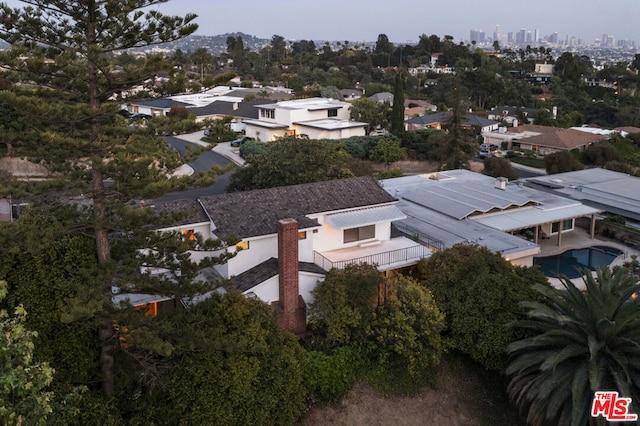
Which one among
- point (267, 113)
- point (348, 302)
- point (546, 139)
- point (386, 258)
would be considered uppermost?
point (267, 113)

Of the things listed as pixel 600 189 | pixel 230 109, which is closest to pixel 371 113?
→ pixel 230 109

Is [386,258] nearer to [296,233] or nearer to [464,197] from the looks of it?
[296,233]

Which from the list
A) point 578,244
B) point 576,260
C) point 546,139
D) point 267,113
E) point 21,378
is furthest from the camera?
point 546,139

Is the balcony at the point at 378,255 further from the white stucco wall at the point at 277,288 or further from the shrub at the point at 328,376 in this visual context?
the shrub at the point at 328,376

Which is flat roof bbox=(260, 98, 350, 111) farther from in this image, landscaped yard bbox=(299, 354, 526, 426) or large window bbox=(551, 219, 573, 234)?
landscaped yard bbox=(299, 354, 526, 426)

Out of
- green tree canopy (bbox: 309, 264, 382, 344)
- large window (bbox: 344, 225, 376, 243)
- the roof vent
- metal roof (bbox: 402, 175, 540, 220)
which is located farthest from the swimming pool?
→ green tree canopy (bbox: 309, 264, 382, 344)

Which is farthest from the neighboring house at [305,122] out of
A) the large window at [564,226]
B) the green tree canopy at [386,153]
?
the large window at [564,226]
